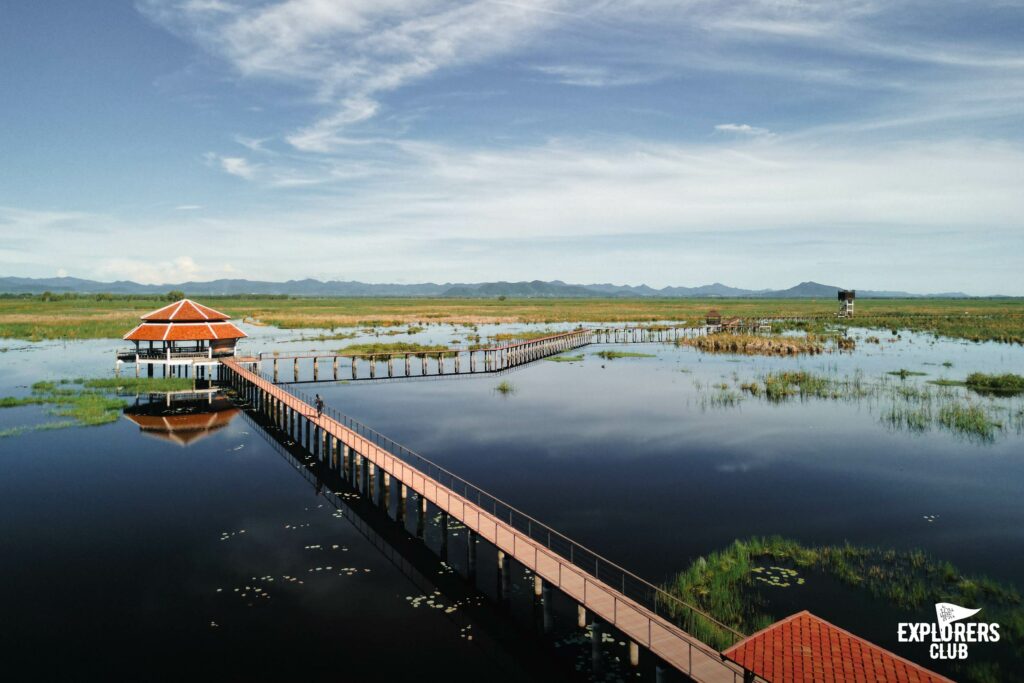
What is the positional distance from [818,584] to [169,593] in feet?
57.8

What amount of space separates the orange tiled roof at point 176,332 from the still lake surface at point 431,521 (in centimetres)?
1113

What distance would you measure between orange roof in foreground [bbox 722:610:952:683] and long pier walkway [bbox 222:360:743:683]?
0.96m

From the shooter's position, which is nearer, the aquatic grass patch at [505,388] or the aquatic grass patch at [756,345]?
the aquatic grass patch at [505,388]

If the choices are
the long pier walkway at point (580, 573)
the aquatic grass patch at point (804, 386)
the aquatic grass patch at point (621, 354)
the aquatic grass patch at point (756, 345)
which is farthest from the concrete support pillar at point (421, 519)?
the aquatic grass patch at point (756, 345)

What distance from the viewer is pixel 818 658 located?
11.0 meters

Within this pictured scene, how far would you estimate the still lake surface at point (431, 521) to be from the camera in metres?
15.2

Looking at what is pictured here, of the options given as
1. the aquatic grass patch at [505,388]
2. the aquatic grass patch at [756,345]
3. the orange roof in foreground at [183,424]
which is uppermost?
the aquatic grass patch at [756,345]

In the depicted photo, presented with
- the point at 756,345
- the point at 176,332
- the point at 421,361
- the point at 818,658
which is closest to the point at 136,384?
the point at 176,332

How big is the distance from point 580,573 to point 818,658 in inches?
228

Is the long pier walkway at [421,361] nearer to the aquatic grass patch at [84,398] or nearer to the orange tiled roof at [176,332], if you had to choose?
the orange tiled roof at [176,332]

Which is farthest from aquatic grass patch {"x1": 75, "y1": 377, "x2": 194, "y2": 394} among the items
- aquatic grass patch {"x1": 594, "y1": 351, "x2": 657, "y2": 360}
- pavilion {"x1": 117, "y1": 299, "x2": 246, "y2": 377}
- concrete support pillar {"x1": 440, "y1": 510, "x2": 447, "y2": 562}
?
aquatic grass patch {"x1": 594, "y1": 351, "x2": 657, "y2": 360}

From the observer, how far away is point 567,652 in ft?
49.3

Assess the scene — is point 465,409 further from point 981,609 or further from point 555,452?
point 981,609

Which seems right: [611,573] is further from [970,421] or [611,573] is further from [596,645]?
[970,421]
